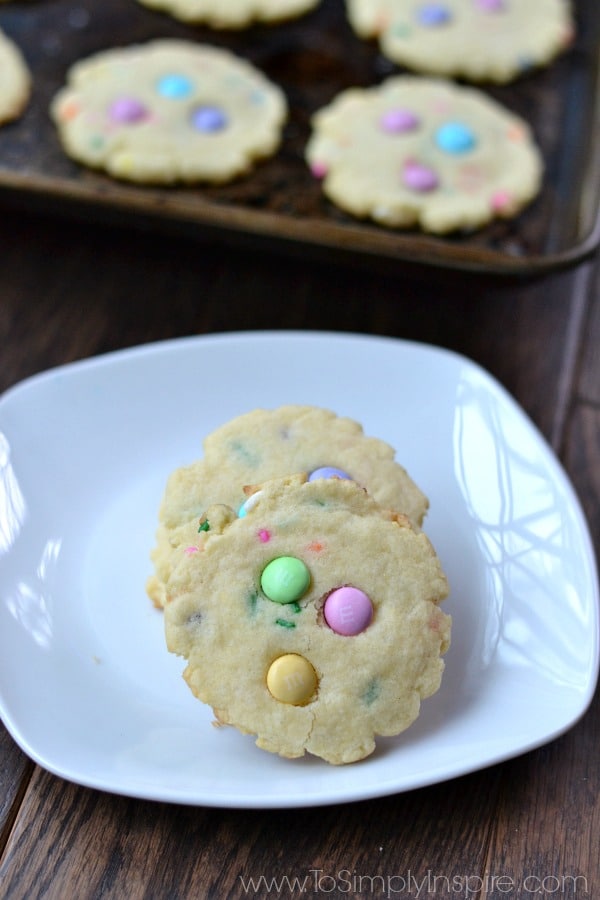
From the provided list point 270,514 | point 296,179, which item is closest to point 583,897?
point 270,514

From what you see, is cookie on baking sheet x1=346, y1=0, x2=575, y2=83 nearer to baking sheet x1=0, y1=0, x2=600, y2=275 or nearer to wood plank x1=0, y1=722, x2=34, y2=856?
baking sheet x1=0, y1=0, x2=600, y2=275

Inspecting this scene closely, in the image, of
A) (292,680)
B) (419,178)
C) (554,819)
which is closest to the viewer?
(292,680)

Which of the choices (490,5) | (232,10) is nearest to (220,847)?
(232,10)

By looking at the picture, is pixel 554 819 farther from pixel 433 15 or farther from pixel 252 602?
pixel 433 15

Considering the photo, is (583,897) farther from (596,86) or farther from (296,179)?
(596,86)

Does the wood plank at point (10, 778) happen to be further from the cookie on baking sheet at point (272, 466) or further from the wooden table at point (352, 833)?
the cookie on baking sheet at point (272, 466)

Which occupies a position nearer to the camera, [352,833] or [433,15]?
[352,833]

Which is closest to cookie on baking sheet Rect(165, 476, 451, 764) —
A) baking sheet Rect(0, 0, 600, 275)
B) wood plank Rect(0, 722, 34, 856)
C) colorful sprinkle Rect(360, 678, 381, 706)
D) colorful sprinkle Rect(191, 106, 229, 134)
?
colorful sprinkle Rect(360, 678, 381, 706)
